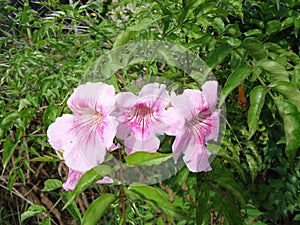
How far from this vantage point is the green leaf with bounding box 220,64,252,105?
3.01 feet

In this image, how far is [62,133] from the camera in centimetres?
85

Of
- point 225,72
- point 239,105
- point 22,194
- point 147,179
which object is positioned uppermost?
point 225,72

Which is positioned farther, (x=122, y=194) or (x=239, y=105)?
(x=239, y=105)

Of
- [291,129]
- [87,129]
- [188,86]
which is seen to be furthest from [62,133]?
[291,129]

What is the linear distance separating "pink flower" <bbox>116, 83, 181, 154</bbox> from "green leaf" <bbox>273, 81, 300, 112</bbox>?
9.8 inches

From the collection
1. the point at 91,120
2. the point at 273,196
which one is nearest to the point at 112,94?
the point at 91,120

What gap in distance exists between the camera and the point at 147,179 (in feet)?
4.22

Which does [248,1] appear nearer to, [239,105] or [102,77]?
[239,105]

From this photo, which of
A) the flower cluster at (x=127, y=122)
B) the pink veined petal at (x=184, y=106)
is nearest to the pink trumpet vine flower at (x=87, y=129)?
the flower cluster at (x=127, y=122)

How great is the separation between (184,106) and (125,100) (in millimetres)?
99

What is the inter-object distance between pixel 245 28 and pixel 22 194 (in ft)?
5.98

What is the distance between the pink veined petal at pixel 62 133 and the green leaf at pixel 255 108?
12.8 inches

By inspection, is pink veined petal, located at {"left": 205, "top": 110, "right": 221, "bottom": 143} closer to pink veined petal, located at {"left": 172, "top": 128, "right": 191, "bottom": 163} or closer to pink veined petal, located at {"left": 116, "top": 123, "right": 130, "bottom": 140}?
pink veined petal, located at {"left": 172, "top": 128, "right": 191, "bottom": 163}

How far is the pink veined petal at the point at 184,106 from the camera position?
80 cm
